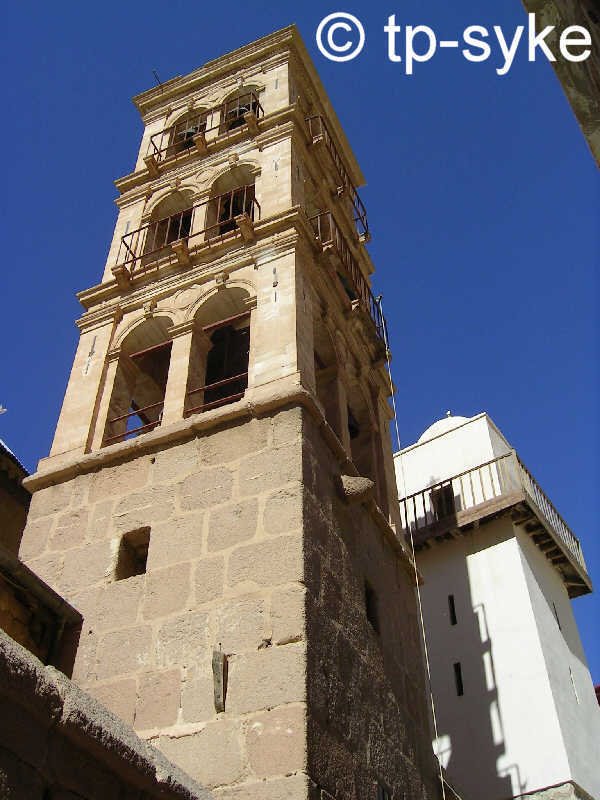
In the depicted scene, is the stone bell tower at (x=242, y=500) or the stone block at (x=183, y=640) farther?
the stone block at (x=183, y=640)

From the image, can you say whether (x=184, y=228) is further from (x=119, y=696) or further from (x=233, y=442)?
(x=119, y=696)

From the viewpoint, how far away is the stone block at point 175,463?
872 cm

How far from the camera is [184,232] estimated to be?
45.7 ft

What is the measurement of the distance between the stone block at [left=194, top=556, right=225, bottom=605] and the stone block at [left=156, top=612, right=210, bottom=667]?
17cm

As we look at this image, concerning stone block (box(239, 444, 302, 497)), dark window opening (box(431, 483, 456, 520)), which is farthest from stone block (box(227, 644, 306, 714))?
dark window opening (box(431, 483, 456, 520))

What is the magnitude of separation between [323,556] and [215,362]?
5566 millimetres

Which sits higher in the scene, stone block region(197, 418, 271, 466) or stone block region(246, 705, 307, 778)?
stone block region(197, 418, 271, 466)

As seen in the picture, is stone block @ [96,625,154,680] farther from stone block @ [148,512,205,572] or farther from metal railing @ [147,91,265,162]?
metal railing @ [147,91,265,162]

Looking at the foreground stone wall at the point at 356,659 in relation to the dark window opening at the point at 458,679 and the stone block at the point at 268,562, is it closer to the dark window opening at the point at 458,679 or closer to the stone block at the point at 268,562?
the stone block at the point at 268,562

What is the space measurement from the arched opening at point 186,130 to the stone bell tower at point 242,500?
1.51 m

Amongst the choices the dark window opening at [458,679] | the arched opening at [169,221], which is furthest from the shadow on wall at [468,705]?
the arched opening at [169,221]

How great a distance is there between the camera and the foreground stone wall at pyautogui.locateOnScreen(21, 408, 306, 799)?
6.38 m

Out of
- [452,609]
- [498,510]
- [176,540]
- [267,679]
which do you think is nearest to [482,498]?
[498,510]

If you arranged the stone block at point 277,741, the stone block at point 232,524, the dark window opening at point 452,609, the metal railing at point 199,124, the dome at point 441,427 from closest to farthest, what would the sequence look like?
1. the stone block at point 277,741
2. the stone block at point 232,524
3. the dark window opening at point 452,609
4. the metal railing at point 199,124
5. the dome at point 441,427
